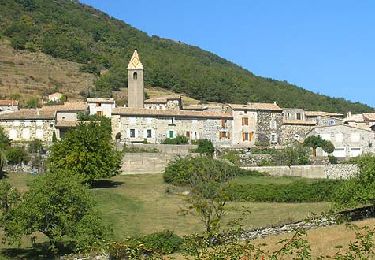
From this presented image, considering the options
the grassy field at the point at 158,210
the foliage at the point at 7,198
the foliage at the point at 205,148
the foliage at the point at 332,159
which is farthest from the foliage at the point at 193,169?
the foliage at the point at 7,198

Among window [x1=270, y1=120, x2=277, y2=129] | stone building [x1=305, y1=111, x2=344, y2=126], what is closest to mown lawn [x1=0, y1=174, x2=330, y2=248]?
window [x1=270, y1=120, x2=277, y2=129]

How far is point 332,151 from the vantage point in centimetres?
6550

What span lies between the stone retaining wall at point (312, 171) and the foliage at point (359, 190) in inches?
734

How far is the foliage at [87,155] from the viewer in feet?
152

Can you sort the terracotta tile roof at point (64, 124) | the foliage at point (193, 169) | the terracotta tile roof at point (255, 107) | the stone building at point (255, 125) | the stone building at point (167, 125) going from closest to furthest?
the foliage at point (193, 169)
the terracotta tile roof at point (64, 124)
the stone building at point (167, 125)
the stone building at point (255, 125)
the terracotta tile roof at point (255, 107)

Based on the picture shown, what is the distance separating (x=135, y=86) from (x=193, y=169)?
93.5ft

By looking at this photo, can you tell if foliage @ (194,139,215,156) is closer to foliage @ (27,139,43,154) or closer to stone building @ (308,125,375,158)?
foliage @ (27,139,43,154)

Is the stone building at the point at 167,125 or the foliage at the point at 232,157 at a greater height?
the stone building at the point at 167,125

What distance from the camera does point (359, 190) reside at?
35.0m

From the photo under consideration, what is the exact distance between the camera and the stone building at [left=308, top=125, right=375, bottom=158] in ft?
218

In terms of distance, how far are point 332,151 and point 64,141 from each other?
2802cm

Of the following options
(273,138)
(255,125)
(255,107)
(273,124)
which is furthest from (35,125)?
(273,124)

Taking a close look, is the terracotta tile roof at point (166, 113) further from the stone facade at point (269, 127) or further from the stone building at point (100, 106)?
the stone facade at point (269, 127)

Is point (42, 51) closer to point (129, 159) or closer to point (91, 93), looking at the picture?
point (91, 93)
